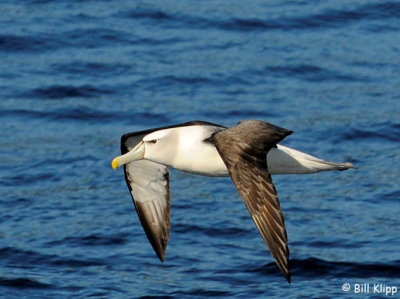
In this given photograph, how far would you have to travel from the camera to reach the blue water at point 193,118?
15.5 m

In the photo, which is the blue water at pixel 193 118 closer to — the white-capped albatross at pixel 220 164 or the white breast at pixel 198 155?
the white-capped albatross at pixel 220 164

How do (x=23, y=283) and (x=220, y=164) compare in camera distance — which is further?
(x=23, y=283)

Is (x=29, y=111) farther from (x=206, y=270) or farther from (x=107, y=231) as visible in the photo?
(x=206, y=270)

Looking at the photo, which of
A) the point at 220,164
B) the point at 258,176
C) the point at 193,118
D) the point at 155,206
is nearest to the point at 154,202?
the point at 155,206

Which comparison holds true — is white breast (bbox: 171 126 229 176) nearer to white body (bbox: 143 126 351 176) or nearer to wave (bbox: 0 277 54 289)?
white body (bbox: 143 126 351 176)

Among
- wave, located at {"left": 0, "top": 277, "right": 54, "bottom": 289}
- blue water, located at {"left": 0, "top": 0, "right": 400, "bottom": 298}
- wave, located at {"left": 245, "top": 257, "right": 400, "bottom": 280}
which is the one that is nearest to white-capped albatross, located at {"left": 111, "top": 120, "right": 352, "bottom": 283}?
blue water, located at {"left": 0, "top": 0, "right": 400, "bottom": 298}

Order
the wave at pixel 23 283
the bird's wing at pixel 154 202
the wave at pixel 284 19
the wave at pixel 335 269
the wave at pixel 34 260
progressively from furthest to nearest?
the wave at pixel 284 19, the wave at pixel 34 260, the wave at pixel 335 269, the wave at pixel 23 283, the bird's wing at pixel 154 202

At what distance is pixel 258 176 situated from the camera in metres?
11.2

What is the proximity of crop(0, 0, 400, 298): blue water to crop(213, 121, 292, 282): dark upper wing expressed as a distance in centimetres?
361

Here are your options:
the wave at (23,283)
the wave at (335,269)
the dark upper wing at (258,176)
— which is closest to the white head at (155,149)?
the dark upper wing at (258,176)

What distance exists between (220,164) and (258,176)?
1238 millimetres

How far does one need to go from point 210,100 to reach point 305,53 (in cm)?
264

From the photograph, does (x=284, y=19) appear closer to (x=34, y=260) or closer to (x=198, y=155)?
(x=34, y=260)

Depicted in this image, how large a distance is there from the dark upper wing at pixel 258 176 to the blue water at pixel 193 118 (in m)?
3.61
